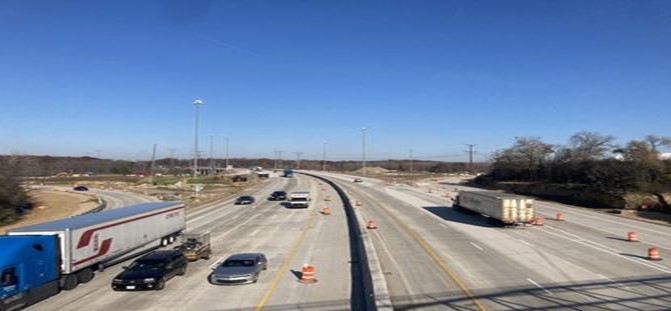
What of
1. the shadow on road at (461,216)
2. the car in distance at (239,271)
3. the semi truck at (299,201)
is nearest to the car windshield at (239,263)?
the car in distance at (239,271)

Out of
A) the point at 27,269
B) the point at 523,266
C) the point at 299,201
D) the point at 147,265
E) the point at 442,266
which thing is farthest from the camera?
the point at 299,201

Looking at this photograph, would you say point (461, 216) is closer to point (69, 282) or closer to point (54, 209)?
point (69, 282)

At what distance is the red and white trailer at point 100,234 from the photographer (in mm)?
23344

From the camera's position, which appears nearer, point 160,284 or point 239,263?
point 160,284

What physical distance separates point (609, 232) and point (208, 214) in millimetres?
37684

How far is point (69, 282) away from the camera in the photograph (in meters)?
23.4

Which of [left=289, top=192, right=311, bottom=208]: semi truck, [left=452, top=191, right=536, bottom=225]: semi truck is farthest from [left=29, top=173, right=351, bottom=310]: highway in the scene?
[left=289, top=192, right=311, bottom=208]: semi truck

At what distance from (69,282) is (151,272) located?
337 centimetres

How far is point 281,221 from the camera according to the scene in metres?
52.1

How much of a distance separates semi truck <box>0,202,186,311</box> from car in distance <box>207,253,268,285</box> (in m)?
5.30

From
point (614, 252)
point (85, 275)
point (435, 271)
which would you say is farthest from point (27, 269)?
point (614, 252)

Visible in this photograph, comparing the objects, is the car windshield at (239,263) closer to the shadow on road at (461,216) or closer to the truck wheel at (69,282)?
the truck wheel at (69,282)

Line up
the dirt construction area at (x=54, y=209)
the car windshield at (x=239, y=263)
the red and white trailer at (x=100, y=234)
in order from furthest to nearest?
the dirt construction area at (x=54, y=209) < the car windshield at (x=239, y=263) < the red and white trailer at (x=100, y=234)

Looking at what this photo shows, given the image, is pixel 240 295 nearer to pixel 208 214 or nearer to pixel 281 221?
pixel 281 221
